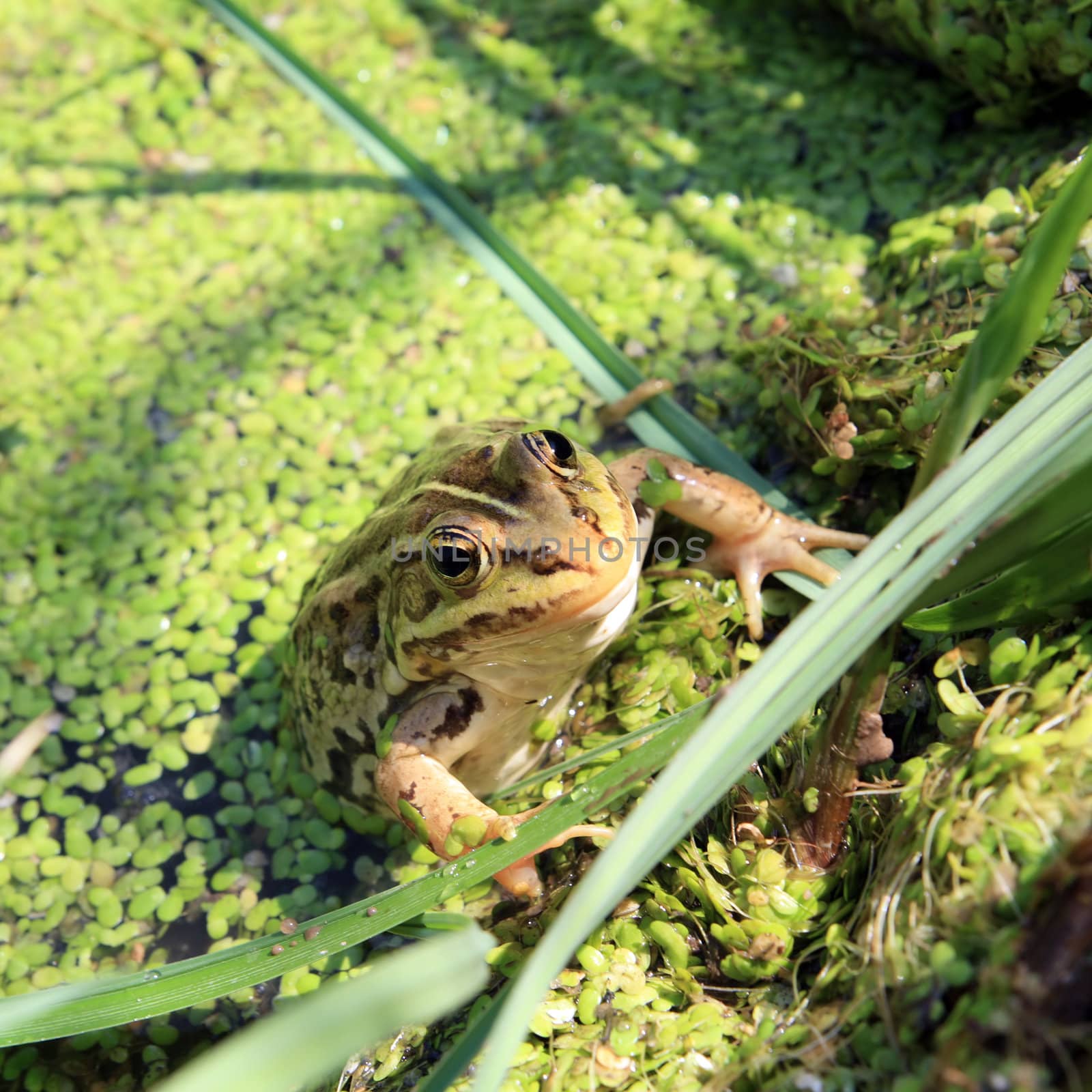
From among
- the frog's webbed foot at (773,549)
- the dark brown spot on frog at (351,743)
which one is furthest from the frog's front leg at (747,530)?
the dark brown spot on frog at (351,743)

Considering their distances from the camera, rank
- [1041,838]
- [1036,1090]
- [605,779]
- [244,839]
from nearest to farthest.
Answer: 1. [1036,1090]
2. [1041,838]
3. [605,779]
4. [244,839]

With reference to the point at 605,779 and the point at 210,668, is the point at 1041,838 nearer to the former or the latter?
the point at 605,779

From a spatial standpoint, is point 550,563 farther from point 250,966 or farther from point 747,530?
point 250,966

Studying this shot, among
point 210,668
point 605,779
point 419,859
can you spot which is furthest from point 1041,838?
point 210,668

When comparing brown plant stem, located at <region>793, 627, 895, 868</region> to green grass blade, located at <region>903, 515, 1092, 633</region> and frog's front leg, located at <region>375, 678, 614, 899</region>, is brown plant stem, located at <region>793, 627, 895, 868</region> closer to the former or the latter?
green grass blade, located at <region>903, 515, 1092, 633</region>

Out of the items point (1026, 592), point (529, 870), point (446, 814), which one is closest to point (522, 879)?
point (529, 870)

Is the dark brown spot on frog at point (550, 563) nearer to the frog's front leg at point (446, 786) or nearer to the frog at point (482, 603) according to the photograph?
the frog at point (482, 603)
